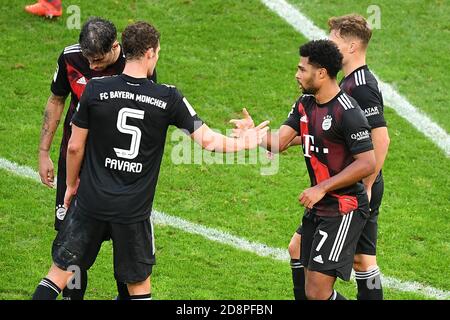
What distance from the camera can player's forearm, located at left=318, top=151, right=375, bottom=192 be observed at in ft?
24.6

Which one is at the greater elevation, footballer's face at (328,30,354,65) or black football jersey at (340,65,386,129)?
footballer's face at (328,30,354,65)

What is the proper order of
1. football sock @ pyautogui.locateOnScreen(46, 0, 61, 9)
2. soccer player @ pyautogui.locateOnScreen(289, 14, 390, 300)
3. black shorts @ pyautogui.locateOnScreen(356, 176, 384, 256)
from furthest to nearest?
football sock @ pyautogui.locateOnScreen(46, 0, 61, 9) < black shorts @ pyautogui.locateOnScreen(356, 176, 384, 256) < soccer player @ pyautogui.locateOnScreen(289, 14, 390, 300)

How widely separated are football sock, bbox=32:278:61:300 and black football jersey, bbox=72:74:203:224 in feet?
1.92

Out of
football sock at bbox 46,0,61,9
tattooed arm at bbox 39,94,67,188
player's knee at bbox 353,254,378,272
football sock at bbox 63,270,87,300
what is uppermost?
tattooed arm at bbox 39,94,67,188

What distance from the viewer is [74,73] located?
8172mm

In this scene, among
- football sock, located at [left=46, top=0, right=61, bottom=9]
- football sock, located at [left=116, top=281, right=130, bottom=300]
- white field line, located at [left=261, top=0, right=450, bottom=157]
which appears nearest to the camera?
football sock, located at [left=116, top=281, right=130, bottom=300]

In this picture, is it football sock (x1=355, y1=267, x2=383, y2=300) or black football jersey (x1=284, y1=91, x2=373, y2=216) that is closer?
black football jersey (x1=284, y1=91, x2=373, y2=216)

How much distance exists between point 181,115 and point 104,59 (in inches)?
35.8

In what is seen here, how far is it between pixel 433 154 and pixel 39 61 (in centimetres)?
519

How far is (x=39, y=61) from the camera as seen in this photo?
13398 millimetres

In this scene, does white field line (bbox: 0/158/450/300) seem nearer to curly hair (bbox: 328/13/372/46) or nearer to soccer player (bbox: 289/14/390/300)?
soccer player (bbox: 289/14/390/300)

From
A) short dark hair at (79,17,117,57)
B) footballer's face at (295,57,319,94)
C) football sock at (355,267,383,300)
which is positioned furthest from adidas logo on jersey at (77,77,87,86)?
football sock at (355,267,383,300)
